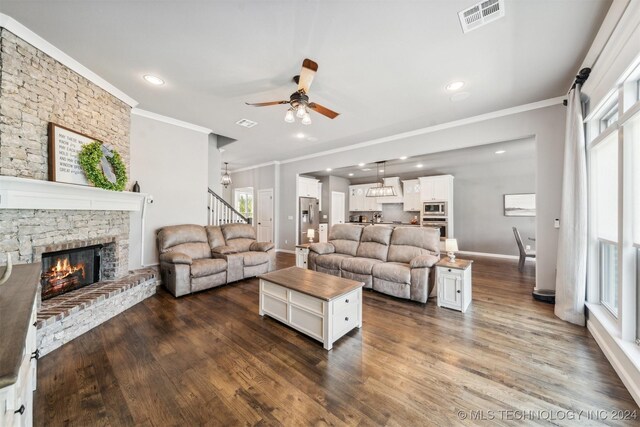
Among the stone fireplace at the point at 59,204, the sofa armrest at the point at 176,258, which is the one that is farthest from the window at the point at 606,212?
the stone fireplace at the point at 59,204

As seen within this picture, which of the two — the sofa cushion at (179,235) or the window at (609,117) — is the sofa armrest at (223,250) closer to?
the sofa cushion at (179,235)

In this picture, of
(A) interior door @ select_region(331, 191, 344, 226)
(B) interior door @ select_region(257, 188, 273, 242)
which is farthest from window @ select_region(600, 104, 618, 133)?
(B) interior door @ select_region(257, 188, 273, 242)

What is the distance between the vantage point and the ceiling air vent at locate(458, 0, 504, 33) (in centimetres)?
184

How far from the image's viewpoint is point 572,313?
2.72 m

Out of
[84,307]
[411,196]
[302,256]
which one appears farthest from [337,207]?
[84,307]

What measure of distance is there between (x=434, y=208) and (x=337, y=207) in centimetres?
333

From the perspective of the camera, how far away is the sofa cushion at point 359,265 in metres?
3.79

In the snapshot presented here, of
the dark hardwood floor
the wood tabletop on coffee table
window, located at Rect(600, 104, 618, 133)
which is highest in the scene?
window, located at Rect(600, 104, 618, 133)

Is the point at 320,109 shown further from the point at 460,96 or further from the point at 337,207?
the point at 337,207

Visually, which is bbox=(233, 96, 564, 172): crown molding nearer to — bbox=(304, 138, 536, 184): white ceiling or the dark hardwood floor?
bbox=(304, 138, 536, 184): white ceiling

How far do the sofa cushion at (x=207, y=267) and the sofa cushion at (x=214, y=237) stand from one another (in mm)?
608

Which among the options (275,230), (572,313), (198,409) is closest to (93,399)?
(198,409)

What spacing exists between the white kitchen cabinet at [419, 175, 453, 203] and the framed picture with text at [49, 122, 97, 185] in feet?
25.4

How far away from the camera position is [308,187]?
7766 mm
